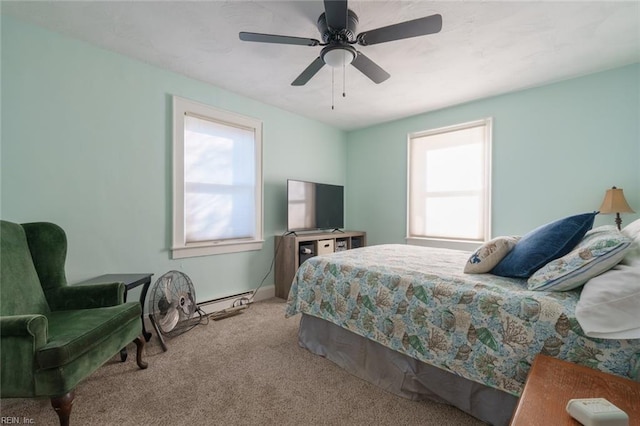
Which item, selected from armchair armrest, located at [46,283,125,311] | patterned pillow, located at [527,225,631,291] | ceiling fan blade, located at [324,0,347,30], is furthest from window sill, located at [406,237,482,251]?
armchair armrest, located at [46,283,125,311]

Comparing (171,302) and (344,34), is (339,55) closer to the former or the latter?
(344,34)

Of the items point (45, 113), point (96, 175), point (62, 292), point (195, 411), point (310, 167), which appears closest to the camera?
point (195, 411)

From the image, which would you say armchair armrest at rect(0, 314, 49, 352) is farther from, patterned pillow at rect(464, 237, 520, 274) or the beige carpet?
patterned pillow at rect(464, 237, 520, 274)

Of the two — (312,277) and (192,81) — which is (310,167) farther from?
(312,277)

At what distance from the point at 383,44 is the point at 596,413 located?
2466mm

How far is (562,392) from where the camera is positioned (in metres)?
0.85

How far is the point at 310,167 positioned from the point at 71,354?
10.8 ft

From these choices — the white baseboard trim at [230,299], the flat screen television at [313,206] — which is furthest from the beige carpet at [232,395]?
the flat screen television at [313,206]

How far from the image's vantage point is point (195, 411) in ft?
4.95

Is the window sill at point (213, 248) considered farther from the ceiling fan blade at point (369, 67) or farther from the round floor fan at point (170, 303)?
the ceiling fan blade at point (369, 67)

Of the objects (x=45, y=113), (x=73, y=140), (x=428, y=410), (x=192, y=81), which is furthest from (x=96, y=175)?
(x=428, y=410)

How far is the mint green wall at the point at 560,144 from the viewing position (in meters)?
2.56

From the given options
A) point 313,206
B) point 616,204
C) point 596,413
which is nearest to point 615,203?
point 616,204

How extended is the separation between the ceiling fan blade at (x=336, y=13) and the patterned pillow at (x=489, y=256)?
1641 mm
